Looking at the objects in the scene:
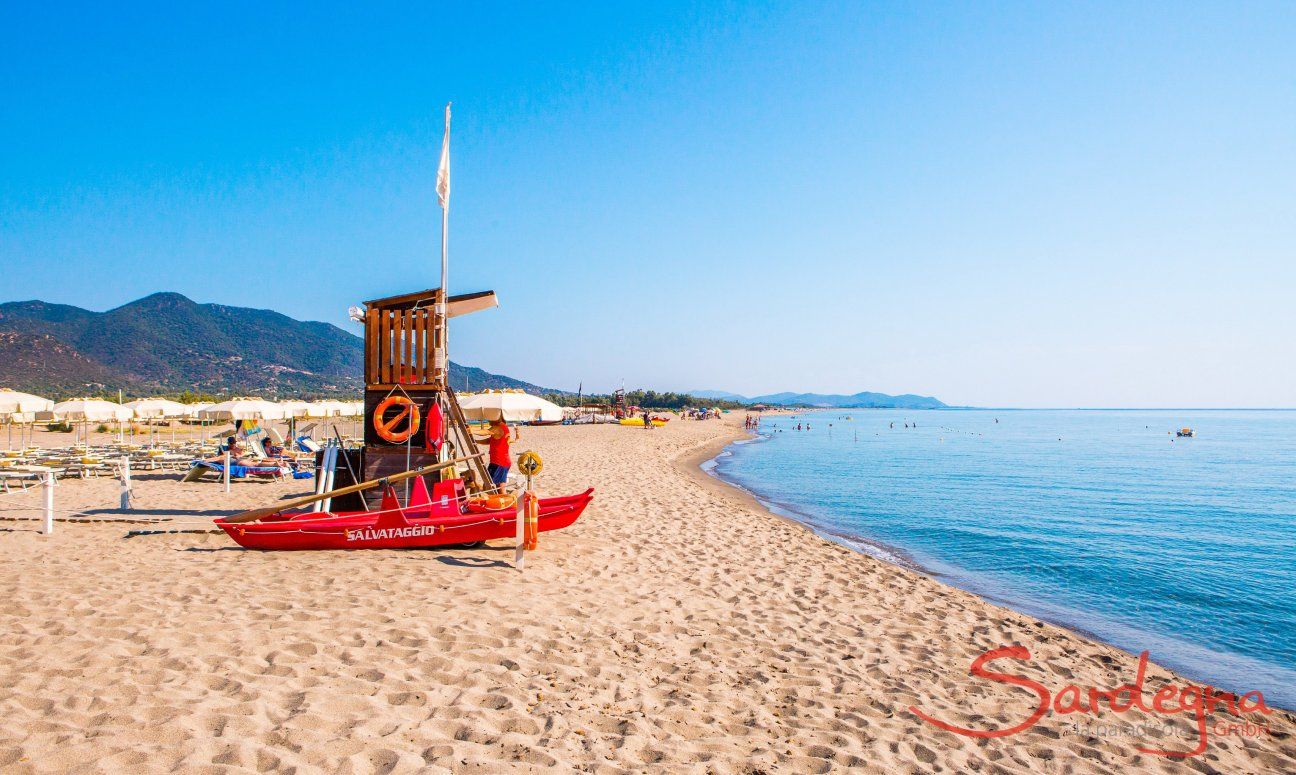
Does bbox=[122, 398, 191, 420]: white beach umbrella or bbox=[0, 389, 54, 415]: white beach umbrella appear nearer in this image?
bbox=[0, 389, 54, 415]: white beach umbrella

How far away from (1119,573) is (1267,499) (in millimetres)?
18832

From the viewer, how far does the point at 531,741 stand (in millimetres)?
4027

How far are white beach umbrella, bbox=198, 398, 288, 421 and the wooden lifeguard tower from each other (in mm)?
11310

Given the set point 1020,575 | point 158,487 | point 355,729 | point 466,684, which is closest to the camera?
point 355,729

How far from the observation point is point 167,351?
128 meters

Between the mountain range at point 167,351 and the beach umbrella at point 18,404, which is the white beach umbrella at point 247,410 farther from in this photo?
the mountain range at point 167,351

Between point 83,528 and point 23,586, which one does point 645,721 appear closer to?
point 23,586

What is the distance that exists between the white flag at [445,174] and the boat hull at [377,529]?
18.2ft

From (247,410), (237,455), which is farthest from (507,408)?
(247,410)

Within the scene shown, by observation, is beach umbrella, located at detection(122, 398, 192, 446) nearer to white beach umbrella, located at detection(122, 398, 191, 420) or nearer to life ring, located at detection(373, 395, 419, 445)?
white beach umbrella, located at detection(122, 398, 191, 420)

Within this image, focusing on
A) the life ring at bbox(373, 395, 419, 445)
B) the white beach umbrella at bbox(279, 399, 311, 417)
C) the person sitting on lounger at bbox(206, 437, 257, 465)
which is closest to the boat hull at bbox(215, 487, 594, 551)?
the life ring at bbox(373, 395, 419, 445)

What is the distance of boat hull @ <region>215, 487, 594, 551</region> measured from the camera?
862cm

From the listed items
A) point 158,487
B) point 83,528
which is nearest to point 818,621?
point 83,528

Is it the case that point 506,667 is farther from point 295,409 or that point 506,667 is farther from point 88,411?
point 88,411
